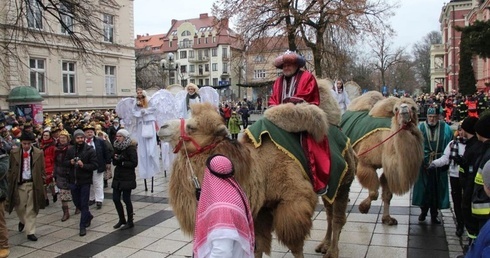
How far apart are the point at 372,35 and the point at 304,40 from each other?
366 cm

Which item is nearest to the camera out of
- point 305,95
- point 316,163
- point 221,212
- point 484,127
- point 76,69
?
point 221,212

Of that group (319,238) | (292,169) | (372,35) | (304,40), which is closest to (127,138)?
(319,238)

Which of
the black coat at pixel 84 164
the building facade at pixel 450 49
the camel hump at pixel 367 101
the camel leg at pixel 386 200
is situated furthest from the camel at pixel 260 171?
the building facade at pixel 450 49

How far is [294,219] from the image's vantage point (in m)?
3.92

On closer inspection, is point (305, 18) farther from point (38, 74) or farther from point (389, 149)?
point (38, 74)

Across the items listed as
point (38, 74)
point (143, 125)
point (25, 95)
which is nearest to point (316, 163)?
point (143, 125)

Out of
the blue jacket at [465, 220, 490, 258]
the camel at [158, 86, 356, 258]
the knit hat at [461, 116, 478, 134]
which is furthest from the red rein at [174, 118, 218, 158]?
the knit hat at [461, 116, 478, 134]

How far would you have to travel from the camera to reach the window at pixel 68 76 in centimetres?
3256

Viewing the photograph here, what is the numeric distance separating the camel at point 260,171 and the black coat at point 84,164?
4130mm

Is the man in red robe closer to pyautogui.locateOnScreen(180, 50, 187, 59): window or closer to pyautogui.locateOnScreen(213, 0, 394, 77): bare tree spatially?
pyautogui.locateOnScreen(213, 0, 394, 77): bare tree

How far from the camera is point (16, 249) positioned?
6371mm

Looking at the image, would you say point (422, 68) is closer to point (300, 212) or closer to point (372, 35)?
point (372, 35)

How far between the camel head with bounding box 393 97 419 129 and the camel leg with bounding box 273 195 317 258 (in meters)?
2.87

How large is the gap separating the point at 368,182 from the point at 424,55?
93.3 meters
